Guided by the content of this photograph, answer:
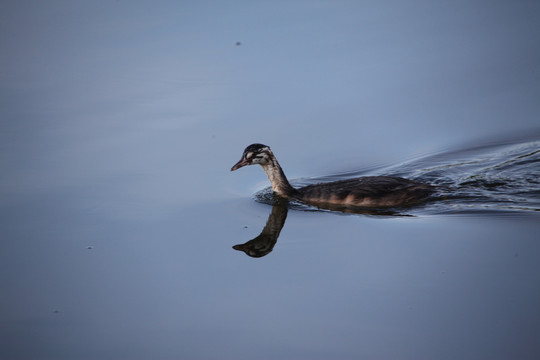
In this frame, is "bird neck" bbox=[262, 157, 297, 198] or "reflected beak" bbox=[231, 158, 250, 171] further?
→ "bird neck" bbox=[262, 157, 297, 198]

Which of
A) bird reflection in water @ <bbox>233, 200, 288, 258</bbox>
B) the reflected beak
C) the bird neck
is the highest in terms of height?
the reflected beak

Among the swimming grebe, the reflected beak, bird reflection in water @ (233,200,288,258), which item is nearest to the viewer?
bird reflection in water @ (233,200,288,258)

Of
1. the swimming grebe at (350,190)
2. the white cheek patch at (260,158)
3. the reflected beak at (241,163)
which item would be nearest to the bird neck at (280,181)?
the swimming grebe at (350,190)

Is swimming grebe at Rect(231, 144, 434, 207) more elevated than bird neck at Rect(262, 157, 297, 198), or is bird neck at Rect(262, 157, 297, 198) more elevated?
bird neck at Rect(262, 157, 297, 198)

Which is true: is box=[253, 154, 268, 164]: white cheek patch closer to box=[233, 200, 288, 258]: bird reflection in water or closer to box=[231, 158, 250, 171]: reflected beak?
box=[231, 158, 250, 171]: reflected beak

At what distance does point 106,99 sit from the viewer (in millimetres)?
13367

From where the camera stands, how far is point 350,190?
398 inches

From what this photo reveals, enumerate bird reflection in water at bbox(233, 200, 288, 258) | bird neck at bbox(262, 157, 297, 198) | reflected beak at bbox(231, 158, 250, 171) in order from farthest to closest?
bird neck at bbox(262, 157, 297, 198) < reflected beak at bbox(231, 158, 250, 171) < bird reflection in water at bbox(233, 200, 288, 258)

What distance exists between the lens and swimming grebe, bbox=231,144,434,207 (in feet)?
33.0

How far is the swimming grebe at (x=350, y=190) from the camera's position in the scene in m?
10.0

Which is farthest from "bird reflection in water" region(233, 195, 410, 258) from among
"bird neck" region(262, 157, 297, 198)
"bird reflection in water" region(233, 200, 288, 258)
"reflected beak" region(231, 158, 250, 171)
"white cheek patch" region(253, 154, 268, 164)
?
"reflected beak" region(231, 158, 250, 171)

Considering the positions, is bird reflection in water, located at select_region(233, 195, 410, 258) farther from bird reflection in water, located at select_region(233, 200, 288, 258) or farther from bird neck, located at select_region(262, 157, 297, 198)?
bird neck, located at select_region(262, 157, 297, 198)

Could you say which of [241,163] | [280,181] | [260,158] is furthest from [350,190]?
Result: [241,163]

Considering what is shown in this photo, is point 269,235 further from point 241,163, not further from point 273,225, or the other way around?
point 241,163
